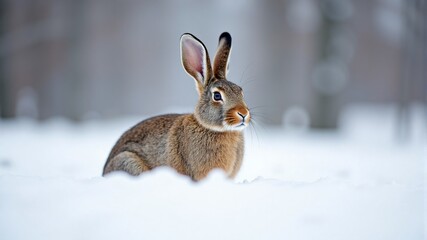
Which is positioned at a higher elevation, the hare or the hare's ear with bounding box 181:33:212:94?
the hare's ear with bounding box 181:33:212:94

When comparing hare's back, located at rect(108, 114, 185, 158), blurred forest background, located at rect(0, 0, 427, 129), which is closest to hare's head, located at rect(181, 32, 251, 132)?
hare's back, located at rect(108, 114, 185, 158)

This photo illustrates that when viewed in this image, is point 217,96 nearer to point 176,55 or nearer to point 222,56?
point 222,56

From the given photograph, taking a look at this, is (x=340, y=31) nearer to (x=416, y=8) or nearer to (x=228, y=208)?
(x=416, y=8)

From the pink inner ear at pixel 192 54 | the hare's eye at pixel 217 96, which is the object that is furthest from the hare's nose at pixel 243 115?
the pink inner ear at pixel 192 54

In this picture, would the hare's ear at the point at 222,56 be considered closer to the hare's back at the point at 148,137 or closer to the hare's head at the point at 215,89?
the hare's head at the point at 215,89

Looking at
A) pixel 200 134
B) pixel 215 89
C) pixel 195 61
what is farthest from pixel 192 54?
pixel 200 134

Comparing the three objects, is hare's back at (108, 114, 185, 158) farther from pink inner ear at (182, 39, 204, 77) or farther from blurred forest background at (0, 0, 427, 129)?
blurred forest background at (0, 0, 427, 129)

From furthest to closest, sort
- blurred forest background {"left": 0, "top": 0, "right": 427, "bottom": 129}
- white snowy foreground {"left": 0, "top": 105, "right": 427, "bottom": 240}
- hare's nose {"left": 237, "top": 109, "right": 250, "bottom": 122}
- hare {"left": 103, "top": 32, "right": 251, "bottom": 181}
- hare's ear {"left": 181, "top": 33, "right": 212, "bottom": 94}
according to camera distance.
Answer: blurred forest background {"left": 0, "top": 0, "right": 427, "bottom": 129}
hare's ear {"left": 181, "top": 33, "right": 212, "bottom": 94}
hare {"left": 103, "top": 32, "right": 251, "bottom": 181}
hare's nose {"left": 237, "top": 109, "right": 250, "bottom": 122}
white snowy foreground {"left": 0, "top": 105, "right": 427, "bottom": 240}
